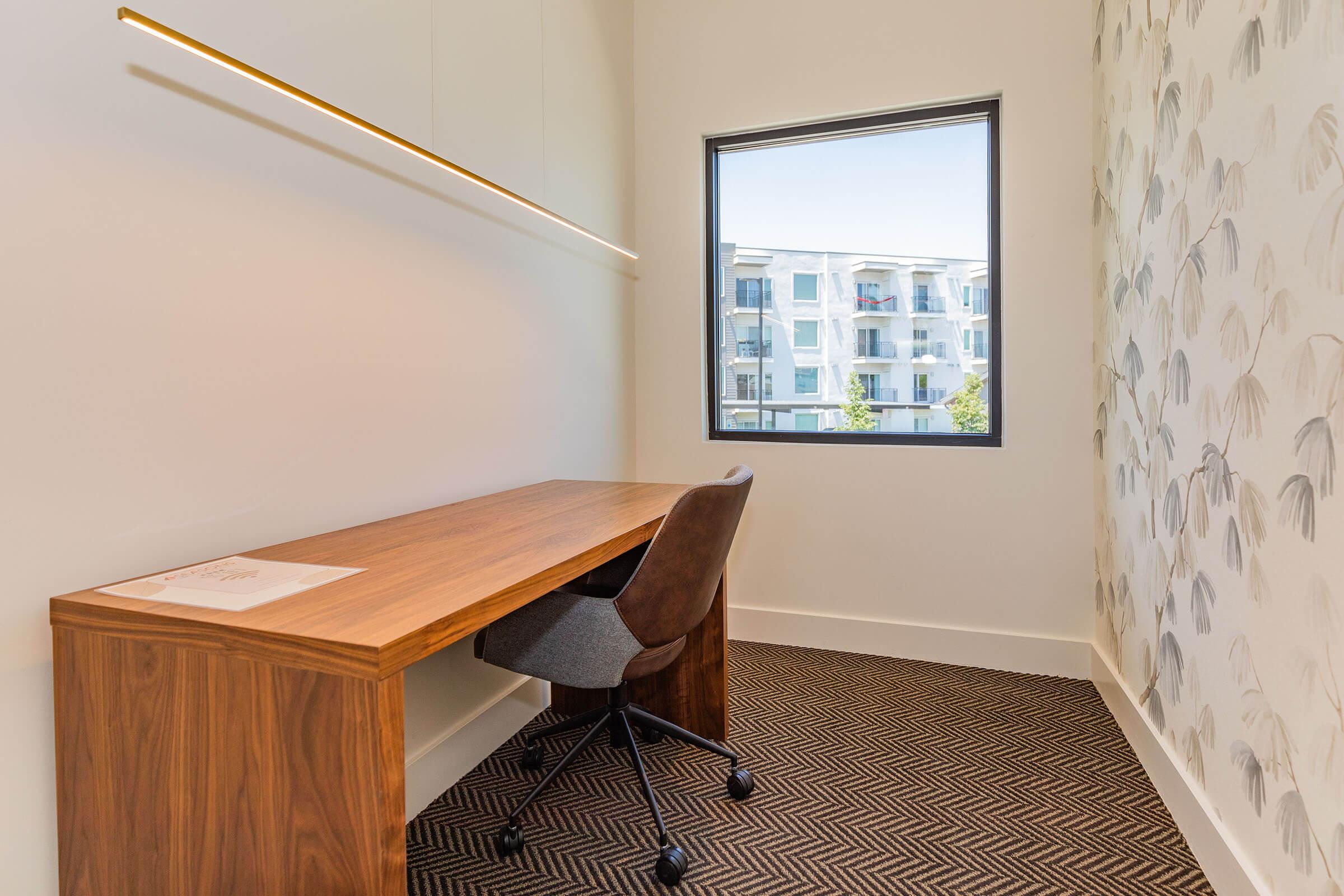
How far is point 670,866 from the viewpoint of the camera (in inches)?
60.2

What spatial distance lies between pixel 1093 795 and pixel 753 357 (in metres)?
2.04

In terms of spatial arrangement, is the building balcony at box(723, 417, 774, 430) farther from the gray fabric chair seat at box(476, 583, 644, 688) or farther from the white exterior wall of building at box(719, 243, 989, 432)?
the gray fabric chair seat at box(476, 583, 644, 688)

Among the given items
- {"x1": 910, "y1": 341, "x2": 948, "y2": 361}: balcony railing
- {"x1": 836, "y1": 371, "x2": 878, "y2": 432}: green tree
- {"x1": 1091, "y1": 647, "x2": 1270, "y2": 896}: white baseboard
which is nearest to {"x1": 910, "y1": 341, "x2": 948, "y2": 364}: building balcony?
{"x1": 910, "y1": 341, "x2": 948, "y2": 361}: balcony railing

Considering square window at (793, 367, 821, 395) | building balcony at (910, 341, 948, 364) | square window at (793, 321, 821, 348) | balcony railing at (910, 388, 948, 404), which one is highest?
square window at (793, 321, 821, 348)

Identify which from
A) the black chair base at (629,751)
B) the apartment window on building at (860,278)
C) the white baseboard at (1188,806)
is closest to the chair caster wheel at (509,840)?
the black chair base at (629,751)

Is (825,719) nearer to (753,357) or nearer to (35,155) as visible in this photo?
(753,357)

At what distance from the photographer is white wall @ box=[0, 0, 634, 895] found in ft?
3.53

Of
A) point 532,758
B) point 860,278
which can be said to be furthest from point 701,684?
point 860,278

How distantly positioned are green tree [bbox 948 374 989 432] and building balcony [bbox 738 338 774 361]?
2.66 ft

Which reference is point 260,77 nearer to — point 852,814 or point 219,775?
point 219,775

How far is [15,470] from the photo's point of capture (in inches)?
41.4

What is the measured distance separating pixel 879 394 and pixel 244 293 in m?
2.38

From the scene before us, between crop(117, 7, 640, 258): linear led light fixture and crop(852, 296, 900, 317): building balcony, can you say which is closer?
crop(117, 7, 640, 258): linear led light fixture

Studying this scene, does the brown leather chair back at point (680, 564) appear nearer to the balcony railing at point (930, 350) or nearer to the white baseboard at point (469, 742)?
the white baseboard at point (469, 742)
